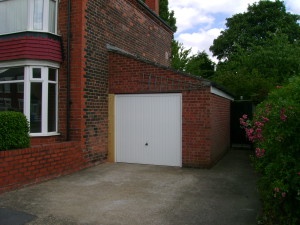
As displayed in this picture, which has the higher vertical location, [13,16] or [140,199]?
[13,16]

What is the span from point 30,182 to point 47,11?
4651mm

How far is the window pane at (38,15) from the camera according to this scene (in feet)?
24.7

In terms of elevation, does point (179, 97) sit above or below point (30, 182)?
above

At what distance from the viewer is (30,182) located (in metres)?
5.98

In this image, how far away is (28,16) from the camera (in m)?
7.46

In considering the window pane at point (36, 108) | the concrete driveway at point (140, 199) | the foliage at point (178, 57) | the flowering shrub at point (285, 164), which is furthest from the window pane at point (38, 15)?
the foliage at point (178, 57)

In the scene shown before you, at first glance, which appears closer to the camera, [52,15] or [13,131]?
[13,131]

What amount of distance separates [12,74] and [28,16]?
1633 millimetres

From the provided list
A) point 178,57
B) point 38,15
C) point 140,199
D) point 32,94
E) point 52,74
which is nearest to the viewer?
point 140,199

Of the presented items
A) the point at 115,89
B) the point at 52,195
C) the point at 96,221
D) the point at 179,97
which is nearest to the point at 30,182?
the point at 52,195

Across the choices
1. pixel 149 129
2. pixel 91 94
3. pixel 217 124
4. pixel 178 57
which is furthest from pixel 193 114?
pixel 178 57

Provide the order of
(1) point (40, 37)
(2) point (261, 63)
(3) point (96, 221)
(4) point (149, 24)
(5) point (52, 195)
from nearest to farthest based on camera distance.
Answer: (3) point (96, 221), (5) point (52, 195), (1) point (40, 37), (4) point (149, 24), (2) point (261, 63)

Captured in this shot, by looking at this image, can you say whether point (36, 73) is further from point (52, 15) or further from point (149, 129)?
point (149, 129)

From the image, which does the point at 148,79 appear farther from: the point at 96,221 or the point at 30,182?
the point at 96,221
